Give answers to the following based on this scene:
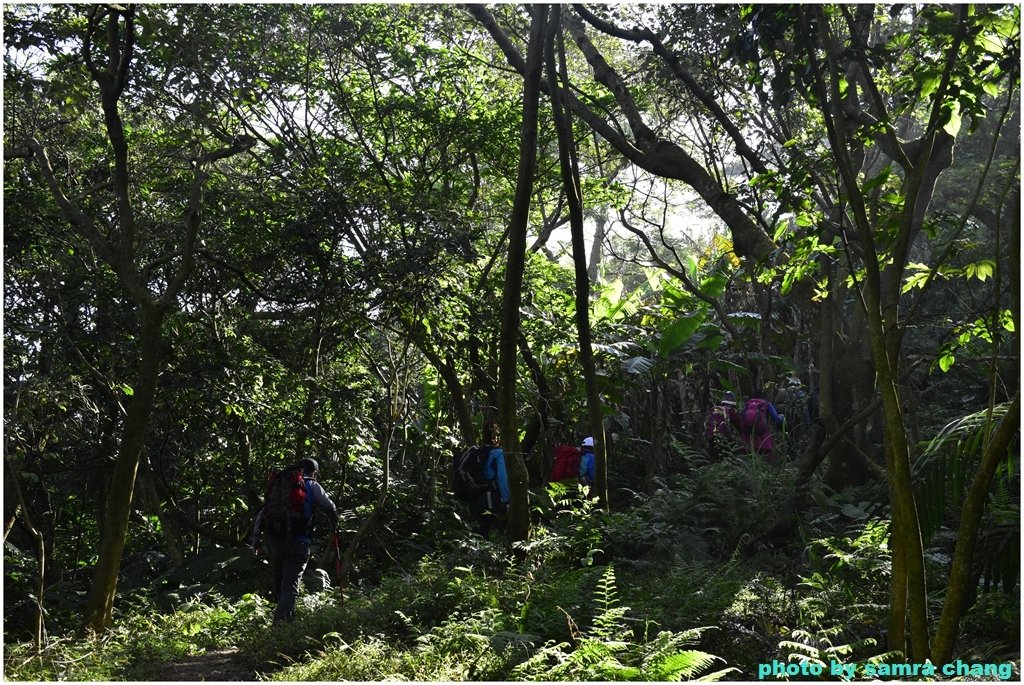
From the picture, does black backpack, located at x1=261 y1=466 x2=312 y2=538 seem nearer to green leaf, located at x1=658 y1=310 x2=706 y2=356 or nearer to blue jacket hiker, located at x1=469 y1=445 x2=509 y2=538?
blue jacket hiker, located at x1=469 y1=445 x2=509 y2=538

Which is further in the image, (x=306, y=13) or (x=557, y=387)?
(x=557, y=387)

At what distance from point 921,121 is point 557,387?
930 cm

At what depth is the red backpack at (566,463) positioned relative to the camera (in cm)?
1338

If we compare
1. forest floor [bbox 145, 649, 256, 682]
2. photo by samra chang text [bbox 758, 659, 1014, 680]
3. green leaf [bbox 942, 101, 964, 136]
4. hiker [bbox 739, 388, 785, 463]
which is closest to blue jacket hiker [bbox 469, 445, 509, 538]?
forest floor [bbox 145, 649, 256, 682]

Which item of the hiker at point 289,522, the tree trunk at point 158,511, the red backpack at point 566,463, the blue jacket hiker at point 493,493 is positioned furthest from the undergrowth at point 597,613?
the red backpack at point 566,463

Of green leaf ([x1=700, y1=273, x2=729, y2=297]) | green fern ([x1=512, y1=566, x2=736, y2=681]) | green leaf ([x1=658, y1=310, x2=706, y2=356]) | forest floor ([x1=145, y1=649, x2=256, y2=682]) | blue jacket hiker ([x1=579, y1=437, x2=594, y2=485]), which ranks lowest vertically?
forest floor ([x1=145, y1=649, x2=256, y2=682])

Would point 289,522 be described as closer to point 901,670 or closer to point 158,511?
point 158,511

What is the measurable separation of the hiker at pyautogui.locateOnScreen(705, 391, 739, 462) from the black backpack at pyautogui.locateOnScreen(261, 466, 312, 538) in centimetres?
666

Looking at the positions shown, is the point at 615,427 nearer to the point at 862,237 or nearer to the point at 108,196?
the point at 108,196

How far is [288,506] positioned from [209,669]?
1.86 m

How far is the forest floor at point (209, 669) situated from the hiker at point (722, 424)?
25.9 ft

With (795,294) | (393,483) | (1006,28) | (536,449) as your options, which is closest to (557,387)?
(536,449)

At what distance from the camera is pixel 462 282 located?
33.7 feet

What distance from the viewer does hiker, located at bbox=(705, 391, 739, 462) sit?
13.9m
